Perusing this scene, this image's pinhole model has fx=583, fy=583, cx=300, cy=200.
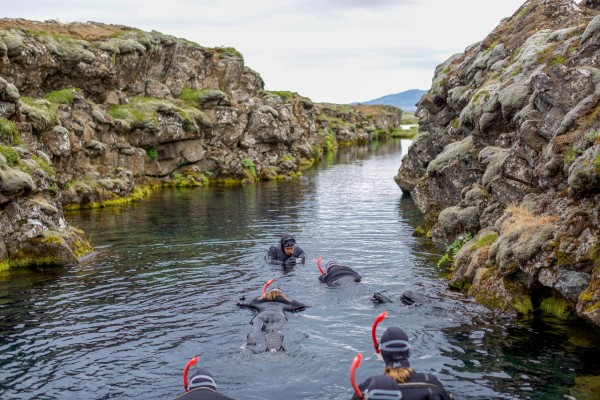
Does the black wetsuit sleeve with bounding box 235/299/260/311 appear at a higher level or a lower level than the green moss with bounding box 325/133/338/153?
lower

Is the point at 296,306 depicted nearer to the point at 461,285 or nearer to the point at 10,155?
the point at 461,285

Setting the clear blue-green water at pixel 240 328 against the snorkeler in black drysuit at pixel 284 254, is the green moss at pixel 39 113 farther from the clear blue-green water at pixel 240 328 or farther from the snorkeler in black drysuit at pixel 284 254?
the snorkeler in black drysuit at pixel 284 254

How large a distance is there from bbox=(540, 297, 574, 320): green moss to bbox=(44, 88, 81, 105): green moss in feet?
176

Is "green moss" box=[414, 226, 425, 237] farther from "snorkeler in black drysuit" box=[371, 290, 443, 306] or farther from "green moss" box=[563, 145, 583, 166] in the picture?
"green moss" box=[563, 145, 583, 166]

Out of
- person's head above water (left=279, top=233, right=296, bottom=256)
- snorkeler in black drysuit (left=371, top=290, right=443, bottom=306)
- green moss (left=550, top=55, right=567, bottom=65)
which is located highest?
green moss (left=550, top=55, right=567, bottom=65)

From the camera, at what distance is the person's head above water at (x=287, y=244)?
3102cm

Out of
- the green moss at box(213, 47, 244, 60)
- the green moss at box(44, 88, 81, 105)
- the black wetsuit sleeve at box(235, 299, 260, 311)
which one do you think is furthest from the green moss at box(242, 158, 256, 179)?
the black wetsuit sleeve at box(235, 299, 260, 311)

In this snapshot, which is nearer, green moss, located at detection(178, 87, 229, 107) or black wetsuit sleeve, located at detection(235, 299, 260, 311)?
black wetsuit sleeve, located at detection(235, 299, 260, 311)

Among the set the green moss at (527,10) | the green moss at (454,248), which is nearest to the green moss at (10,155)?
the green moss at (454,248)

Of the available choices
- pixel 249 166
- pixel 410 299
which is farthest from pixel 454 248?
pixel 249 166

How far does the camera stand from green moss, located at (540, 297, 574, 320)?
2092 centimetres

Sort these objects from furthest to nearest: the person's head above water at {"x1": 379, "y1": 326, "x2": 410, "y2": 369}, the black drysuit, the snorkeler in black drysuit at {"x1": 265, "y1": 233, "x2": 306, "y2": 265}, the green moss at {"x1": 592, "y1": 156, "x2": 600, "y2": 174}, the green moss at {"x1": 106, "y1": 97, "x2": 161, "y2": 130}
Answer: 1. the green moss at {"x1": 106, "y1": 97, "x2": 161, "y2": 130}
2. the snorkeler in black drysuit at {"x1": 265, "y1": 233, "x2": 306, "y2": 265}
3. the green moss at {"x1": 592, "y1": 156, "x2": 600, "y2": 174}
4. the black drysuit
5. the person's head above water at {"x1": 379, "y1": 326, "x2": 410, "y2": 369}

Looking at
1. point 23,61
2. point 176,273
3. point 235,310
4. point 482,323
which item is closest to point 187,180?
point 23,61

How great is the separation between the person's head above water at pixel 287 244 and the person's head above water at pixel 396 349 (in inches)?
755
